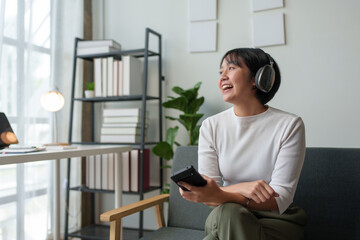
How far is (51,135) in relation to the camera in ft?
8.33

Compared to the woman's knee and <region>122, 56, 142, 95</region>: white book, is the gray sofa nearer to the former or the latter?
the woman's knee

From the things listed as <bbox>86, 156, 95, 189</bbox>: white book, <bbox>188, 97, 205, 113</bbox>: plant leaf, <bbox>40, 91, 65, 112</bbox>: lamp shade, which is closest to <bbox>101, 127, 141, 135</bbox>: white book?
<bbox>86, 156, 95, 189</bbox>: white book

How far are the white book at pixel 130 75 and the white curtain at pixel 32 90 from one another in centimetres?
50

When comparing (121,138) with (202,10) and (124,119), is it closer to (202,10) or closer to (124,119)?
(124,119)

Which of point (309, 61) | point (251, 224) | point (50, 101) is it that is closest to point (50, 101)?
point (50, 101)

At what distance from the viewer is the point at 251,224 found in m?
1.17

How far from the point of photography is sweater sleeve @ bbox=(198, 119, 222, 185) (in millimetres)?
1473

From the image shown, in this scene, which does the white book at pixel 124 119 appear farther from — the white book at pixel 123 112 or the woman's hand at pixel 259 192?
the woman's hand at pixel 259 192

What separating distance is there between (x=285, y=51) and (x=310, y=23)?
248 mm

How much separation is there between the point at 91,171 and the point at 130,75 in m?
0.81

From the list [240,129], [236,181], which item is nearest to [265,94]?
[240,129]

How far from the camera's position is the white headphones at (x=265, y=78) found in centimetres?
135

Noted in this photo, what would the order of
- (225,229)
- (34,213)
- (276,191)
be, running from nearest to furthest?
(225,229), (276,191), (34,213)

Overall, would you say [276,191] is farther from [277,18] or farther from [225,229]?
[277,18]
